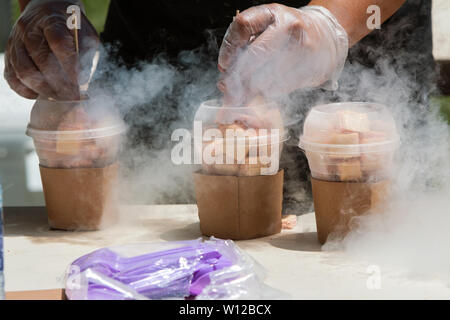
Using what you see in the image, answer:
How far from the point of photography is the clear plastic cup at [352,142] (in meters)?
1.59

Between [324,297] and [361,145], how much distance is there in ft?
1.40

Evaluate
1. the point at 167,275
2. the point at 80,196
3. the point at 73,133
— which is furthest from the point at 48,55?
the point at 167,275

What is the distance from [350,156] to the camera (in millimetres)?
1599

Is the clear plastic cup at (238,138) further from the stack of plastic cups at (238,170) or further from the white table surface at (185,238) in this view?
the white table surface at (185,238)

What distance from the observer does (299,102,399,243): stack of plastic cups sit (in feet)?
5.23

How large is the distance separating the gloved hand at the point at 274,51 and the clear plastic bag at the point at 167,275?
496 mm

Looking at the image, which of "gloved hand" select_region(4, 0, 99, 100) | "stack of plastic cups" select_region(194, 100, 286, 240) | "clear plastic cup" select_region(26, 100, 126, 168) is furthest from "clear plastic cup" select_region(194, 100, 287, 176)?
"gloved hand" select_region(4, 0, 99, 100)

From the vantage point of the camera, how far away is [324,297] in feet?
4.35

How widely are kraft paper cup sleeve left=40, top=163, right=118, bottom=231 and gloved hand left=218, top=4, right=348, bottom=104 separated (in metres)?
0.45

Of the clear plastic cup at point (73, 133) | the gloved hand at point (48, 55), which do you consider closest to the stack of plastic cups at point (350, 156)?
the clear plastic cup at point (73, 133)

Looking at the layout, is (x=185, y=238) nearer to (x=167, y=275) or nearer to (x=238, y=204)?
(x=238, y=204)

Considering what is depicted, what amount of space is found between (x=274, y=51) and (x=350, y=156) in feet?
A: 1.11
